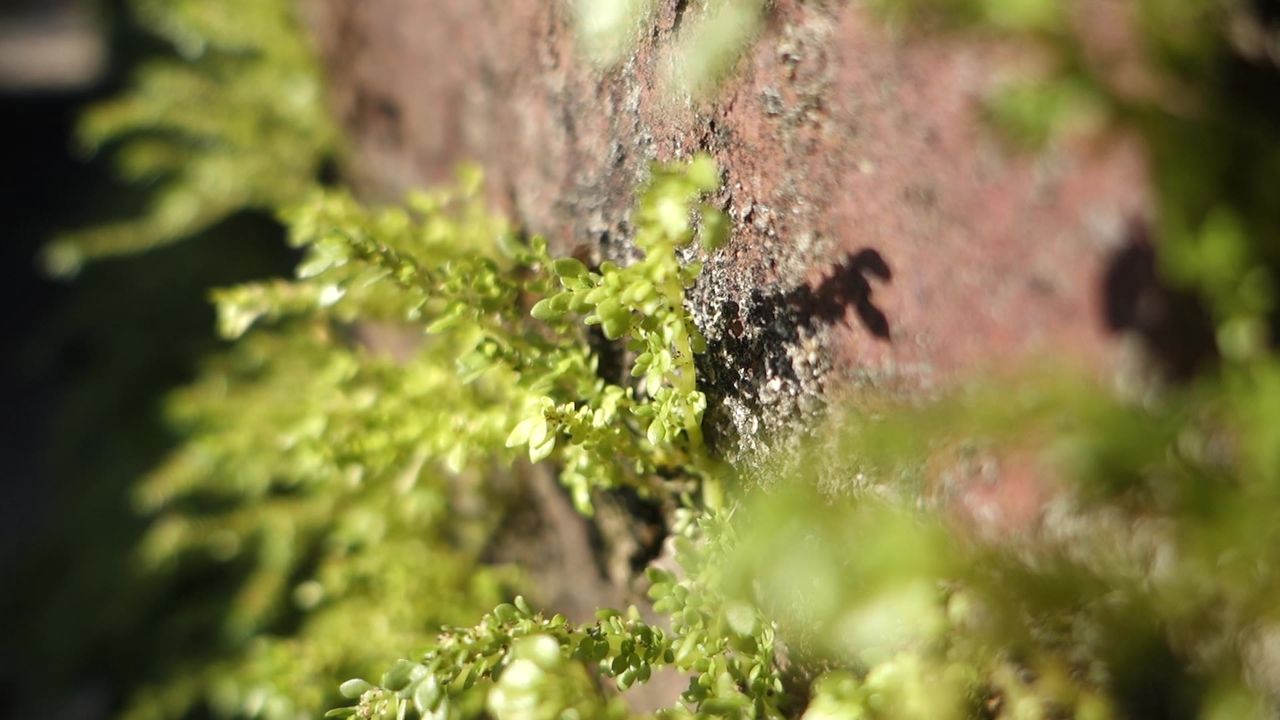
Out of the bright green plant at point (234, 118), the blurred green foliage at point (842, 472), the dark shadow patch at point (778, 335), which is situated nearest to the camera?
the blurred green foliage at point (842, 472)

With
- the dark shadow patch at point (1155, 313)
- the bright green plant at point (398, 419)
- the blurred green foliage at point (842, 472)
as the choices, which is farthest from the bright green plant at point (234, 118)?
the dark shadow patch at point (1155, 313)

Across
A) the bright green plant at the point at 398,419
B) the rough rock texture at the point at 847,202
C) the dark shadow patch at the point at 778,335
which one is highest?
the rough rock texture at the point at 847,202

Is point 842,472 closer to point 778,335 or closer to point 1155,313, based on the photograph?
point 778,335

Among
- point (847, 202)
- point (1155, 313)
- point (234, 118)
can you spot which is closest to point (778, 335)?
point (847, 202)

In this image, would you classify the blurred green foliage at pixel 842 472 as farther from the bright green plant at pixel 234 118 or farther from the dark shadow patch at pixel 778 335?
the bright green plant at pixel 234 118

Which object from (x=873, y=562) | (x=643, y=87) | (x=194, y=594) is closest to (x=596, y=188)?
(x=643, y=87)

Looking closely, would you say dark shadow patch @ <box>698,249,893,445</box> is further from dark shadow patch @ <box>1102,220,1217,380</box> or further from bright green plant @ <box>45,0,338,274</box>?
bright green plant @ <box>45,0,338,274</box>

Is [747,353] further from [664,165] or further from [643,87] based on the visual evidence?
[643,87]

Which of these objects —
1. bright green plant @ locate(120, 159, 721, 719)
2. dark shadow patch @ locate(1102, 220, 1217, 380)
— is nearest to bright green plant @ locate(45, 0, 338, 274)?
bright green plant @ locate(120, 159, 721, 719)
